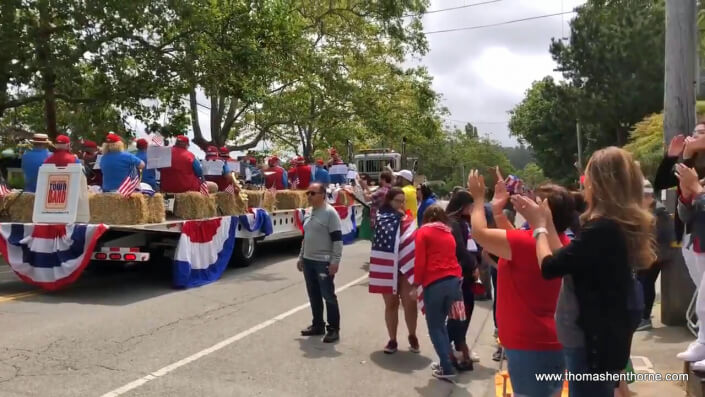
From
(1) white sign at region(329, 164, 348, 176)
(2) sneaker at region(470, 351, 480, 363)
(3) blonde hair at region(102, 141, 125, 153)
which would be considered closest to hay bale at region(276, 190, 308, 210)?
(1) white sign at region(329, 164, 348, 176)

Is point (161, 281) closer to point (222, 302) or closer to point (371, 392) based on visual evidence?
point (222, 302)

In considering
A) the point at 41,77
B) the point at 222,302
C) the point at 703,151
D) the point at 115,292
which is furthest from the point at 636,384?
the point at 41,77

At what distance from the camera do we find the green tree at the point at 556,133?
3412cm

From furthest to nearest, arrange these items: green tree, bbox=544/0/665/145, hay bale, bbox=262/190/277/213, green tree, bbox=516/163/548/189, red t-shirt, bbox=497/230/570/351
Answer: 1. green tree, bbox=544/0/665/145
2. hay bale, bbox=262/190/277/213
3. green tree, bbox=516/163/548/189
4. red t-shirt, bbox=497/230/570/351

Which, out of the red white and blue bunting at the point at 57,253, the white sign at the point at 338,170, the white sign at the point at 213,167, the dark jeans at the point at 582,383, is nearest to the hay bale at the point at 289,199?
the white sign at the point at 213,167

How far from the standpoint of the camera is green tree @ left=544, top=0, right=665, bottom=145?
27222 millimetres

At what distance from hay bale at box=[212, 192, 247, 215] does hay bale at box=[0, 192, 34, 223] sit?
9.22 ft

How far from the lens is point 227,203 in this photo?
10859mm

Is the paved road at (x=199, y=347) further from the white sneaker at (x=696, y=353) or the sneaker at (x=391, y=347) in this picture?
the white sneaker at (x=696, y=353)

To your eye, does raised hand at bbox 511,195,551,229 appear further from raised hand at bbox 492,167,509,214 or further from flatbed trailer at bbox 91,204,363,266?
flatbed trailer at bbox 91,204,363,266

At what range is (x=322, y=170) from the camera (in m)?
15.8

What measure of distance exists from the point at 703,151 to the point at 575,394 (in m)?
2.80

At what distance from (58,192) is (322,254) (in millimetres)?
4325

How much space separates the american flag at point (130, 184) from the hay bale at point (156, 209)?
11.5 inches
